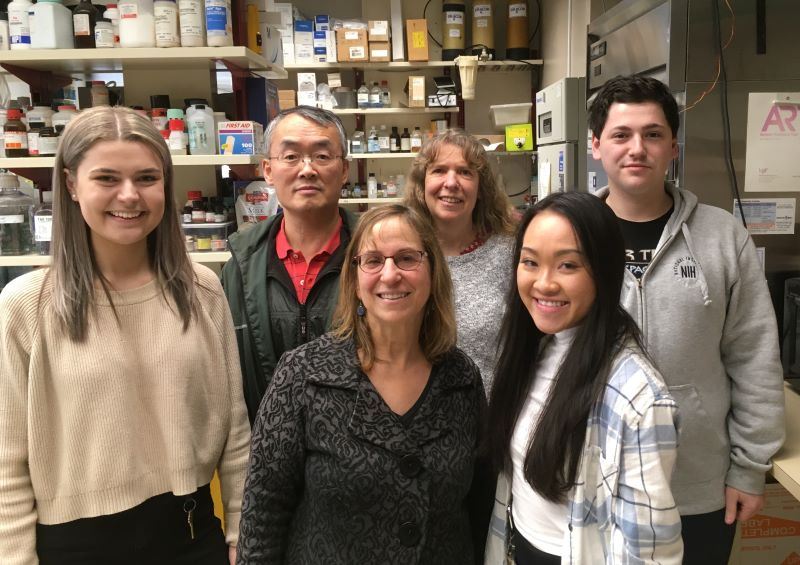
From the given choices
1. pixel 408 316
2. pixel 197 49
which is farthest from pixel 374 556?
pixel 197 49

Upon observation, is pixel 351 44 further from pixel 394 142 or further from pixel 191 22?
pixel 191 22

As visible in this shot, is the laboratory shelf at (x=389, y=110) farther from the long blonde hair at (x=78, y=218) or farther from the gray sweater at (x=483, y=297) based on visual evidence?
the long blonde hair at (x=78, y=218)

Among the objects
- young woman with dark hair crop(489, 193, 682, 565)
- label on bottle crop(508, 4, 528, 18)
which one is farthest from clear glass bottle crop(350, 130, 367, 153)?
young woman with dark hair crop(489, 193, 682, 565)

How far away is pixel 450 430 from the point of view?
4.13ft

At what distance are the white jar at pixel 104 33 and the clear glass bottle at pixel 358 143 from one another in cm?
294

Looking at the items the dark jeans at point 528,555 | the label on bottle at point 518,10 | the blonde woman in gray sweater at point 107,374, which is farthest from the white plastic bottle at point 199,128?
the label on bottle at point 518,10

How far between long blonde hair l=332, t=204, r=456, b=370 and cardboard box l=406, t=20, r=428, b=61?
13.5ft

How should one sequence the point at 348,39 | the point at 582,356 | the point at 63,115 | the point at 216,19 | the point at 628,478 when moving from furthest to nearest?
the point at 348,39, the point at 63,115, the point at 216,19, the point at 582,356, the point at 628,478

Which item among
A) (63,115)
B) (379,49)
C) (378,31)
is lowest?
(63,115)

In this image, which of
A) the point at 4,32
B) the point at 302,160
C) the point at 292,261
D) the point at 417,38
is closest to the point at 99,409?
the point at 292,261

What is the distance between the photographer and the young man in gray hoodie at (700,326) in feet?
4.91

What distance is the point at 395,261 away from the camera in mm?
1275

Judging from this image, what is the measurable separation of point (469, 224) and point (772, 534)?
5.51 feet

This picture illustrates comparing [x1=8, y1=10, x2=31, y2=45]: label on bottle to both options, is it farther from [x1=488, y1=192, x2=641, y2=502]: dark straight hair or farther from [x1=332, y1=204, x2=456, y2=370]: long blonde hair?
[x1=488, y1=192, x2=641, y2=502]: dark straight hair
